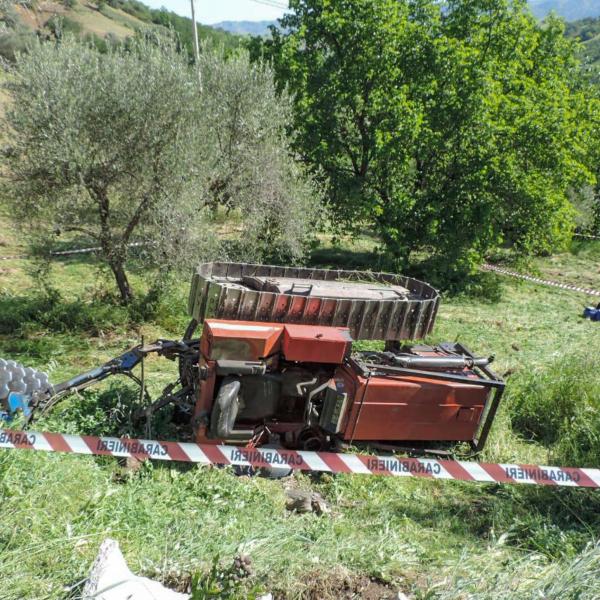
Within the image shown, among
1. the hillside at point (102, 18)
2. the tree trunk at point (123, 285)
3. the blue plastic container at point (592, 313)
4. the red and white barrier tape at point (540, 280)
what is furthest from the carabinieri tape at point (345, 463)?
the hillside at point (102, 18)

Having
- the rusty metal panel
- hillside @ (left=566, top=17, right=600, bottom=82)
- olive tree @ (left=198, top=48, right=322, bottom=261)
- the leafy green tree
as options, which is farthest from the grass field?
hillside @ (left=566, top=17, right=600, bottom=82)

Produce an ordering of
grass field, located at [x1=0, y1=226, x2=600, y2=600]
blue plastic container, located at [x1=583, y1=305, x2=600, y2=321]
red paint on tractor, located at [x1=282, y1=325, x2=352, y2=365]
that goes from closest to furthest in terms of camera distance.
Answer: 1. grass field, located at [x1=0, y1=226, x2=600, y2=600]
2. red paint on tractor, located at [x1=282, y1=325, x2=352, y2=365]
3. blue plastic container, located at [x1=583, y1=305, x2=600, y2=321]

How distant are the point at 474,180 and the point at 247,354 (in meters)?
11.0

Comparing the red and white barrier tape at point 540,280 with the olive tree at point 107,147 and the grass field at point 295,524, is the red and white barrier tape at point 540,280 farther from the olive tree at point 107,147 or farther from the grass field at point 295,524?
the olive tree at point 107,147

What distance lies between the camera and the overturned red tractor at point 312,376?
5.54 metres

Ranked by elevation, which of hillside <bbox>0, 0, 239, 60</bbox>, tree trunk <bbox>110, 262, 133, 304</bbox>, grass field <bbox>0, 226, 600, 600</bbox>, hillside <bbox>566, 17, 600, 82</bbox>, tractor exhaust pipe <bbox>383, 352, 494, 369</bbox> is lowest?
tree trunk <bbox>110, 262, 133, 304</bbox>

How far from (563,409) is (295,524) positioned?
12.8 feet

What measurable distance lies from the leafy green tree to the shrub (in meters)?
7.88

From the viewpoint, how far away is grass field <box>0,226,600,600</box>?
3473 mm

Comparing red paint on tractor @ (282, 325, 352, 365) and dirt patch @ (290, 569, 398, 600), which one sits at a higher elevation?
red paint on tractor @ (282, 325, 352, 365)

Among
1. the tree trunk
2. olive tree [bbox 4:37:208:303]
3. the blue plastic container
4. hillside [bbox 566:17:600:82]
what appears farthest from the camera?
hillside [bbox 566:17:600:82]

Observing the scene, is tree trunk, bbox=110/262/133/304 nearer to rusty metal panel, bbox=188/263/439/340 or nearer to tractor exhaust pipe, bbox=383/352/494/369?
rusty metal panel, bbox=188/263/439/340

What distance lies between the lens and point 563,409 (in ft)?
23.0

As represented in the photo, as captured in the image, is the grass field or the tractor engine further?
the tractor engine
